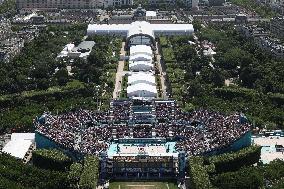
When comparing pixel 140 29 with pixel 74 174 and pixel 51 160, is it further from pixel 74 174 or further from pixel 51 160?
pixel 74 174

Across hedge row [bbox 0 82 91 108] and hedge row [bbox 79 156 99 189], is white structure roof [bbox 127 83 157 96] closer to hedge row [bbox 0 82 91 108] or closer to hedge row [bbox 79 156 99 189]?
hedge row [bbox 0 82 91 108]

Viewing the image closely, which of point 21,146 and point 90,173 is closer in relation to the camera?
point 90,173

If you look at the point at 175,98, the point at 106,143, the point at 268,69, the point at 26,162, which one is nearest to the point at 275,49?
the point at 268,69

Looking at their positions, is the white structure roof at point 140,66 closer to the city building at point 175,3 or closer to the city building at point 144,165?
the city building at point 144,165

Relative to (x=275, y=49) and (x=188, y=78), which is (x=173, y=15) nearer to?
(x=275, y=49)

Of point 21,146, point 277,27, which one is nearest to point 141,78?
point 21,146

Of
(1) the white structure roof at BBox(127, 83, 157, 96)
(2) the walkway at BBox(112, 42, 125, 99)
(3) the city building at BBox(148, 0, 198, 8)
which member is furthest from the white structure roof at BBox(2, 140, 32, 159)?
(3) the city building at BBox(148, 0, 198, 8)
